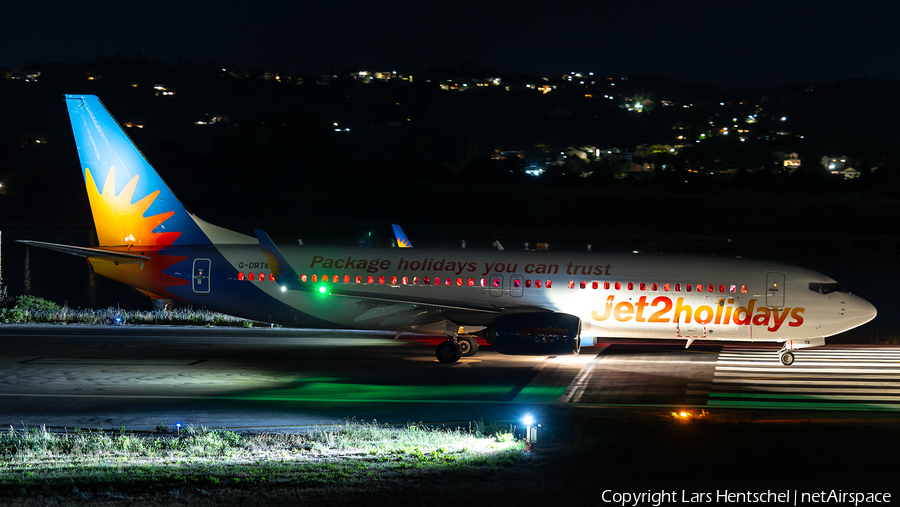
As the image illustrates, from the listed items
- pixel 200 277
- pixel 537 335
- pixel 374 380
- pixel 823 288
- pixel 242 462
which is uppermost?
pixel 823 288

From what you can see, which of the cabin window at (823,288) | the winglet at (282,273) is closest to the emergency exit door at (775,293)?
the cabin window at (823,288)

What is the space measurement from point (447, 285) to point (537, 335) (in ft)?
12.3

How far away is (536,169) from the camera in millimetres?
134875

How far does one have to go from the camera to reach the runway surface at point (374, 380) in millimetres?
17662

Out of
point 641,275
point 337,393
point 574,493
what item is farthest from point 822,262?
point 574,493

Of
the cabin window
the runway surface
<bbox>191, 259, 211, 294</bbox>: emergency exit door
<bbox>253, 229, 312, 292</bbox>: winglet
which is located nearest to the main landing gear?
the runway surface

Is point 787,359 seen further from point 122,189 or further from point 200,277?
point 122,189

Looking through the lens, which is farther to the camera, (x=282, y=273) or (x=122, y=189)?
(x=122, y=189)

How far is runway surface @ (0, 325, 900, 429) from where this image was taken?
17.7m

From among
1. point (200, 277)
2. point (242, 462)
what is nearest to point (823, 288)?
point (242, 462)

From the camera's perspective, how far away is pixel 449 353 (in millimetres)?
23656

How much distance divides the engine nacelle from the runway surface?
61cm

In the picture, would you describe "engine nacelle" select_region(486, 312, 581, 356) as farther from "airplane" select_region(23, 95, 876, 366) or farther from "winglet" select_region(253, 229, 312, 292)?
"winglet" select_region(253, 229, 312, 292)

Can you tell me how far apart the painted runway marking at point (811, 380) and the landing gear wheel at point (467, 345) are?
6999mm
